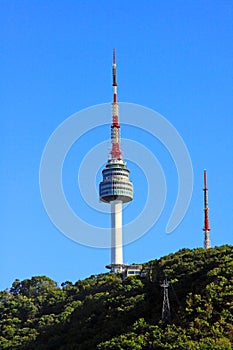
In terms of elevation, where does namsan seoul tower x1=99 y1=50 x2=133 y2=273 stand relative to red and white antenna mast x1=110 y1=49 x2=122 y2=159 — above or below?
below

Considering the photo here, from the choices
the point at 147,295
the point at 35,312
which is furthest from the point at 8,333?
the point at 147,295

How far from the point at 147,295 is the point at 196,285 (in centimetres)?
588

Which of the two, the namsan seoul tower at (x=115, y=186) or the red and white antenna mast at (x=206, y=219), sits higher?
the namsan seoul tower at (x=115, y=186)

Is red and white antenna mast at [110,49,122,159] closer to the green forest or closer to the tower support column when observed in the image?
the tower support column

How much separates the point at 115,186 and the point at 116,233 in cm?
814

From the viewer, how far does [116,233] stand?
138 meters

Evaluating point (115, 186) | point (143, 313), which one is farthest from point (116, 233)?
point (143, 313)

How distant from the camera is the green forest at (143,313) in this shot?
5688cm

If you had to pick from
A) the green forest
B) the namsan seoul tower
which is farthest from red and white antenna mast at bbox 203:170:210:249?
the namsan seoul tower

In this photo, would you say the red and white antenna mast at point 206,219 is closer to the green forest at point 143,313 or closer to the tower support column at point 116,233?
the green forest at point 143,313

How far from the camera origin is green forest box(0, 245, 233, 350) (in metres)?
56.9

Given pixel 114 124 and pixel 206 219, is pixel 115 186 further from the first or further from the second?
pixel 206 219

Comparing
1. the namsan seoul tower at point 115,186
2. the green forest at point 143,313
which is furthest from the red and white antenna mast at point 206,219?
the namsan seoul tower at point 115,186

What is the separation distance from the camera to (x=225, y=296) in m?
60.1
